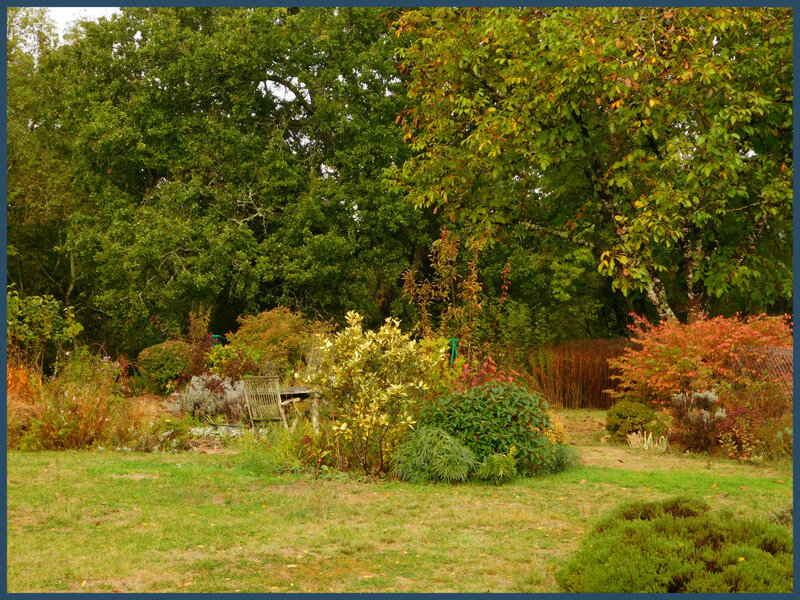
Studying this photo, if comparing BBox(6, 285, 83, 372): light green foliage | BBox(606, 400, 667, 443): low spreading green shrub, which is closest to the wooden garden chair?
BBox(6, 285, 83, 372): light green foliage

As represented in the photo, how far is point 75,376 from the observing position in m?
11.1

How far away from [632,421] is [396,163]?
31.5ft

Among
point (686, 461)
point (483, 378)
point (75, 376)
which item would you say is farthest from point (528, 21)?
point (75, 376)

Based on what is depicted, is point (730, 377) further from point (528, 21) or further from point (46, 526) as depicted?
point (46, 526)

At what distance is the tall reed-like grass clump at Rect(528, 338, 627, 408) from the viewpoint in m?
14.5

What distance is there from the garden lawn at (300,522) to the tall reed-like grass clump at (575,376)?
5.61 m

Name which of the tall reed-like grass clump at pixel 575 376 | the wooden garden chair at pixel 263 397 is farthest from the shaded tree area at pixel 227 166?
the wooden garden chair at pixel 263 397

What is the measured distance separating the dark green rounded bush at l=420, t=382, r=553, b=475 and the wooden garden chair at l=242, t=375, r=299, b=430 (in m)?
3.05

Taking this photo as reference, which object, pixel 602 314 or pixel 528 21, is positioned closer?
pixel 528 21

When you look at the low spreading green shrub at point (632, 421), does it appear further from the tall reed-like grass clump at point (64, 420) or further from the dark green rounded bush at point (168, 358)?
the dark green rounded bush at point (168, 358)

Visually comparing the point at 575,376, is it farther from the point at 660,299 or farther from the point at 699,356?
the point at 699,356

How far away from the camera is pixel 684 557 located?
3.92m

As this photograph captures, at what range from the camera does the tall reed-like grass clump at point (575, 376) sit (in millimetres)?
14516

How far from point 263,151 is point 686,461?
1198 centimetres
